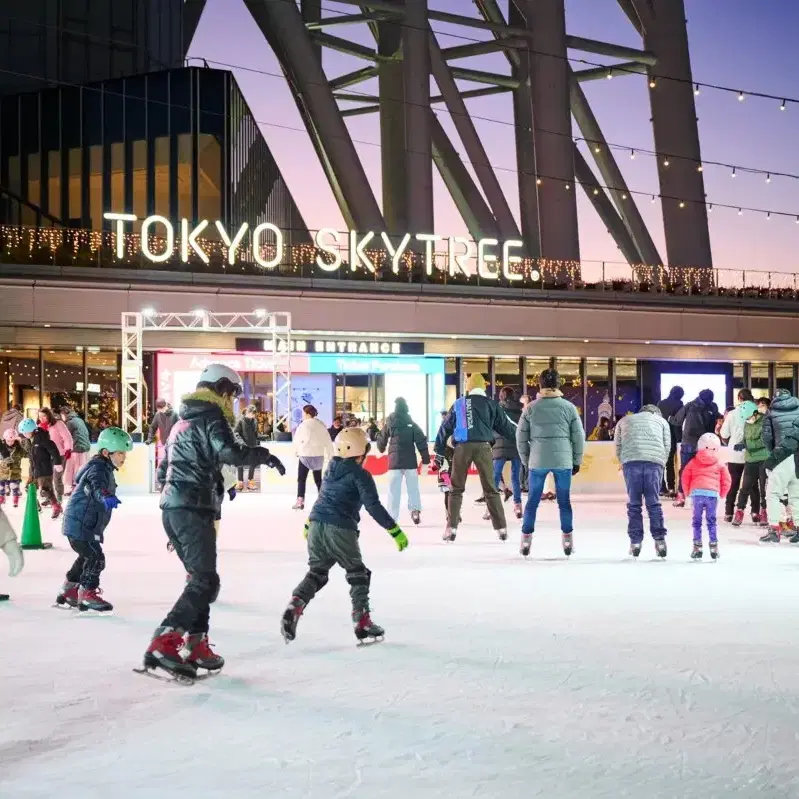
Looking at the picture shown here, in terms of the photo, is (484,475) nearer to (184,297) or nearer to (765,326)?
(184,297)

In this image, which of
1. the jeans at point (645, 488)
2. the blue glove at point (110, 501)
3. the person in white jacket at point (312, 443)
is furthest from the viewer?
the person in white jacket at point (312, 443)

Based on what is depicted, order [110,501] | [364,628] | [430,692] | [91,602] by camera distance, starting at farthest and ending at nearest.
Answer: [91,602]
[110,501]
[364,628]
[430,692]

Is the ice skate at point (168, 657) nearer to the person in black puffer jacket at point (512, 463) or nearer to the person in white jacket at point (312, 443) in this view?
the person in black puffer jacket at point (512, 463)

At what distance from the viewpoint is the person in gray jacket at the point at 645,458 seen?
11047 millimetres

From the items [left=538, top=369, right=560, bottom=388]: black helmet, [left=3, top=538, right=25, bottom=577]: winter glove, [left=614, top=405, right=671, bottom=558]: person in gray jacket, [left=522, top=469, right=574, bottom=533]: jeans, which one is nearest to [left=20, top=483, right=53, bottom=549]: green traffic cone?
[left=3, top=538, right=25, bottom=577]: winter glove

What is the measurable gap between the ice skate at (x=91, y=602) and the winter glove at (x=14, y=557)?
2.60ft

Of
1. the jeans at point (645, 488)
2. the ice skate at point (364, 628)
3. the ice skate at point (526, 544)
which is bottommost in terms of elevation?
the ice skate at point (364, 628)

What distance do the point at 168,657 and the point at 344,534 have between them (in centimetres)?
132

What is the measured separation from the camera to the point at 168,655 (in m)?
5.76

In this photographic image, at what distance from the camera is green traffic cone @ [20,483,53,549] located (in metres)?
12.4

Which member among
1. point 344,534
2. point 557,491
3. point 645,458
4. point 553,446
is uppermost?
point 553,446

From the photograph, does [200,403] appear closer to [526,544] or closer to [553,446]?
[553,446]

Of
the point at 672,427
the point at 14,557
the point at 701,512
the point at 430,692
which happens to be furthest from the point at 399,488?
the point at 430,692

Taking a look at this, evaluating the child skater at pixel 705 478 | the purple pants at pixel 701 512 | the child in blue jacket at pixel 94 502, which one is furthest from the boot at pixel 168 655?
the purple pants at pixel 701 512
